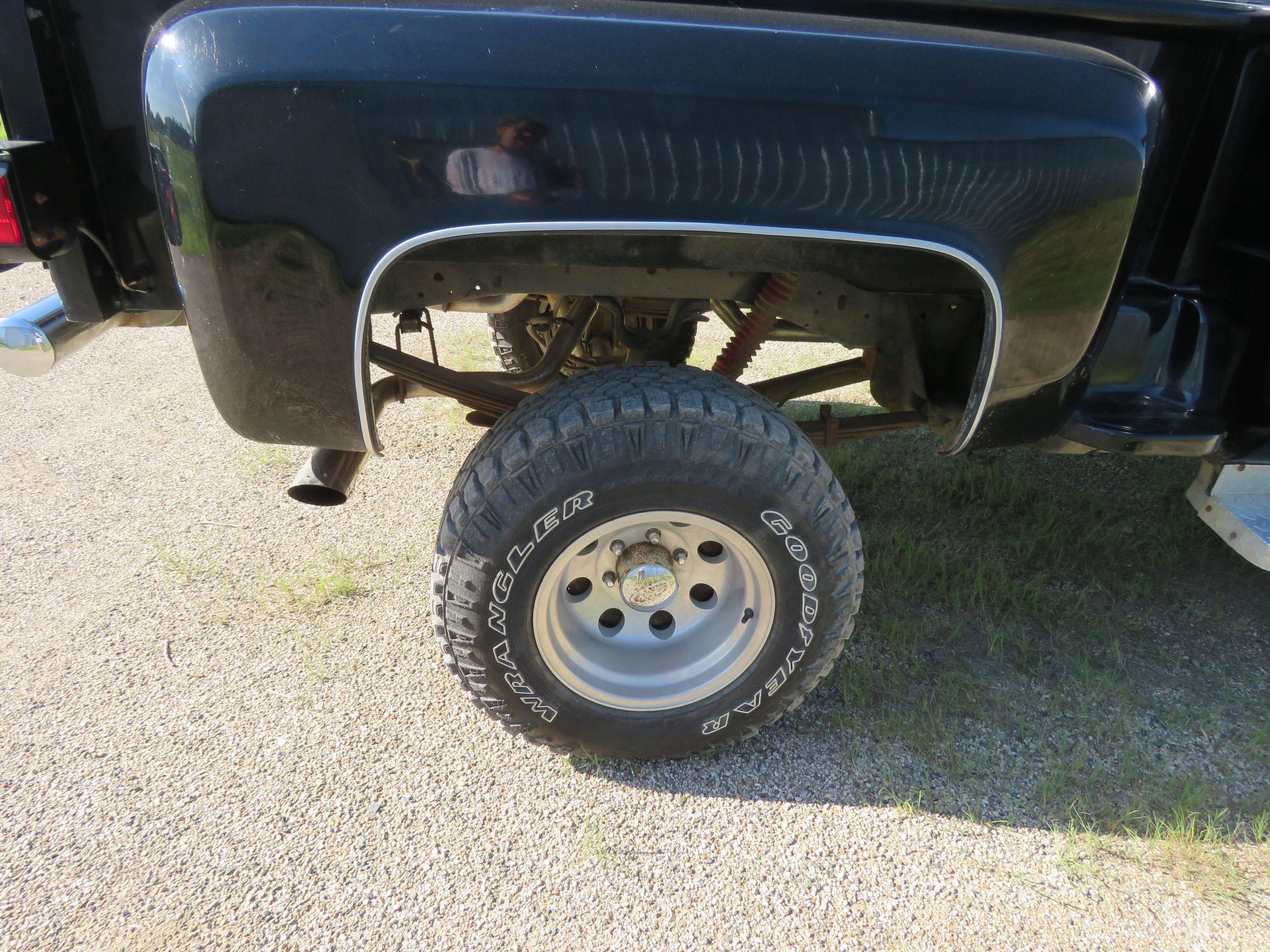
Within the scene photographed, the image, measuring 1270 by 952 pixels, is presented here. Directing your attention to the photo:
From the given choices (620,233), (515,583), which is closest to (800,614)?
(515,583)

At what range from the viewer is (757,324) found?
7.43 ft

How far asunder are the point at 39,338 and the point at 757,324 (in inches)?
68.9

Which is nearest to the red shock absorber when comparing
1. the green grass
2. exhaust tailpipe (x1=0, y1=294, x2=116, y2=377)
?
the green grass

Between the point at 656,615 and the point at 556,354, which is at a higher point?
the point at 556,354

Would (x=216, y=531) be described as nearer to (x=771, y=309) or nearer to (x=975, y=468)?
(x=771, y=309)

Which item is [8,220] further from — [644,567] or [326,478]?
[644,567]

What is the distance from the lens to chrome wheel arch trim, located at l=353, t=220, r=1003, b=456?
1592mm

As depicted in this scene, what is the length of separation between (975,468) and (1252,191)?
5.18 feet

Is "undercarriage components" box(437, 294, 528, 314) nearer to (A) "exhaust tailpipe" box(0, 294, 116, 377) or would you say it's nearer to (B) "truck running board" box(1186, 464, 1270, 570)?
(A) "exhaust tailpipe" box(0, 294, 116, 377)

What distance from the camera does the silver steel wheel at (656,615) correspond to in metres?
2.10

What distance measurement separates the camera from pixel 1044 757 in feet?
7.46

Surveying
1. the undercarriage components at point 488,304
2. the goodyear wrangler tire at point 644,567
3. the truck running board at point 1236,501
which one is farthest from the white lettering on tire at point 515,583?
the truck running board at point 1236,501

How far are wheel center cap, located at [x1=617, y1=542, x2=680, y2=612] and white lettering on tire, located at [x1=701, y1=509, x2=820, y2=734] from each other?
0.30 meters

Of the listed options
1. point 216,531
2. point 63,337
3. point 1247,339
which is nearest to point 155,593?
point 216,531
